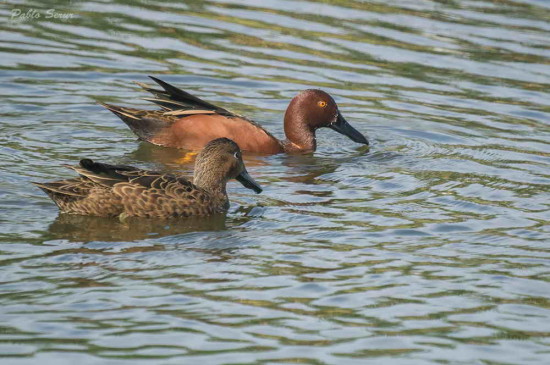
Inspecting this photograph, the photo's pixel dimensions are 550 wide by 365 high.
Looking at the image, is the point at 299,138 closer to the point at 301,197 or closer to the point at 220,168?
the point at 301,197

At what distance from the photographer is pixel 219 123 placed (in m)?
12.8

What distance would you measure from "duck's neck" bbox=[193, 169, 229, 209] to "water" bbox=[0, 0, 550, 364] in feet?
0.91

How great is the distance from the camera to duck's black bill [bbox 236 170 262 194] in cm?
1093

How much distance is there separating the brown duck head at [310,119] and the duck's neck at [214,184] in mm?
2671

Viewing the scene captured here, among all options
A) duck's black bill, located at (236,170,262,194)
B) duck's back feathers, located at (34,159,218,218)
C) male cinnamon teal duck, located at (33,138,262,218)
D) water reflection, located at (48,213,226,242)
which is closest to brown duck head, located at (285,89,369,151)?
duck's black bill, located at (236,170,262,194)

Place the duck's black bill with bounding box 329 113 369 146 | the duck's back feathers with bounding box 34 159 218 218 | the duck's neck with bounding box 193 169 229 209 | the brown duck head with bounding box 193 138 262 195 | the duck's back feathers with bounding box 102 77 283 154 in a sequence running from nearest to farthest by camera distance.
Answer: the duck's back feathers with bounding box 34 159 218 218, the duck's neck with bounding box 193 169 229 209, the brown duck head with bounding box 193 138 262 195, the duck's back feathers with bounding box 102 77 283 154, the duck's black bill with bounding box 329 113 369 146

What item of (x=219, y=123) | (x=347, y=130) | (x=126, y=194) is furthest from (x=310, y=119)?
(x=126, y=194)

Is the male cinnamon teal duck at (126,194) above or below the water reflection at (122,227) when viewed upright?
above

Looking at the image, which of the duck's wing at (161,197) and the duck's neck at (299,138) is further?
the duck's neck at (299,138)

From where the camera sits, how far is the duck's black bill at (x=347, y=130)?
43.4 ft

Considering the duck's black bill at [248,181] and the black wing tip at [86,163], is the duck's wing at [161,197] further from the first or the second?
the duck's black bill at [248,181]

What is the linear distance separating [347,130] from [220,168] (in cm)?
296

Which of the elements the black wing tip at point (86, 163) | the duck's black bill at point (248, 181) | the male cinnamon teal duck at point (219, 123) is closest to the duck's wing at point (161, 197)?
the black wing tip at point (86, 163)

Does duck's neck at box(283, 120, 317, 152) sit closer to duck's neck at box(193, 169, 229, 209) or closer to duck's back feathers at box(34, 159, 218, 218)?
duck's neck at box(193, 169, 229, 209)
